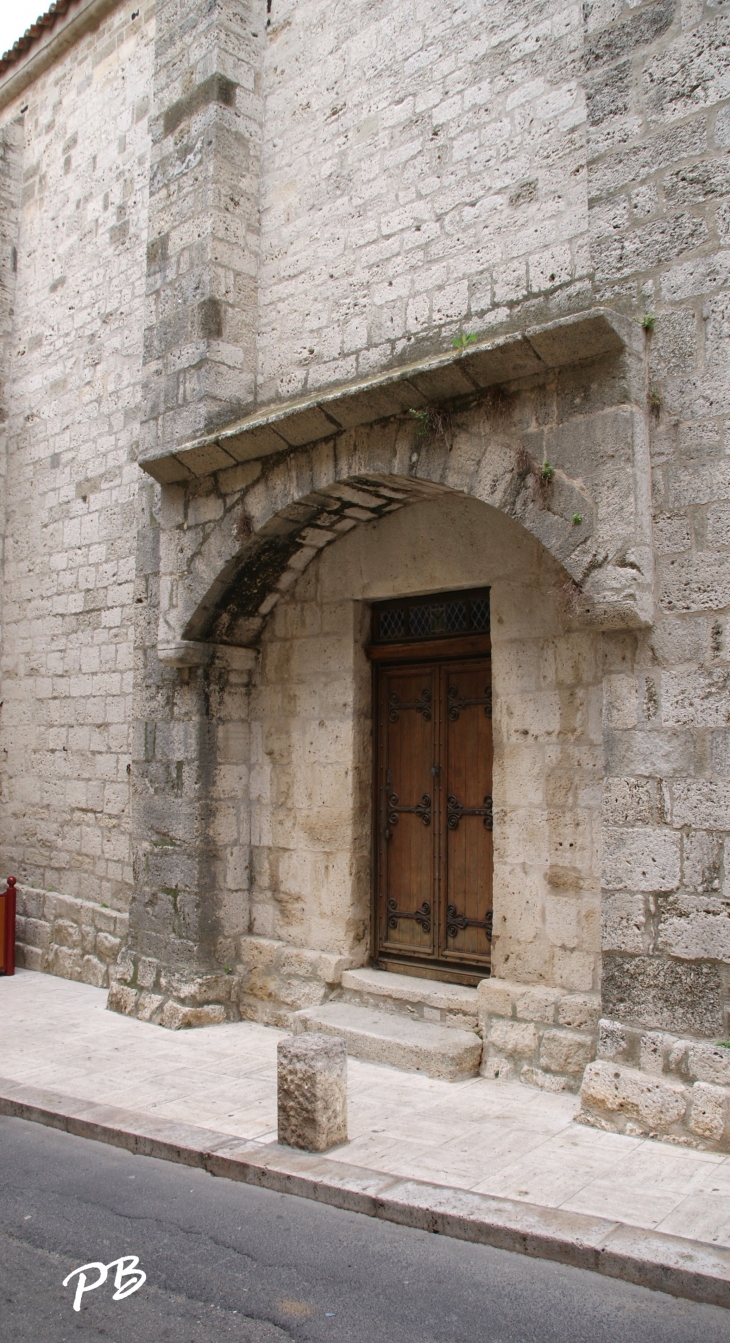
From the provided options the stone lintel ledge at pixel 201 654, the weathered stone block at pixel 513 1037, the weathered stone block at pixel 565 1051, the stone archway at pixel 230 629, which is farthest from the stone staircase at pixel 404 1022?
the stone lintel ledge at pixel 201 654

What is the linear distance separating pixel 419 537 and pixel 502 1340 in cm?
387

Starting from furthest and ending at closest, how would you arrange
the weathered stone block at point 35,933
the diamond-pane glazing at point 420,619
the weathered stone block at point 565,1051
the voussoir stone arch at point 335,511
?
the weathered stone block at point 35,933 < the diamond-pane glazing at point 420,619 < the weathered stone block at point 565,1051 < the voussoir stone arch at point 335,511

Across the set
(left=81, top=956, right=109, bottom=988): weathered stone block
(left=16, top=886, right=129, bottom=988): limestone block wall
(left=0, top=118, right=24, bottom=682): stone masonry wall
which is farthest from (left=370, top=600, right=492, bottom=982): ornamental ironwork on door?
(left=0, top=118, right=24, bottom=682): stone masonry wall

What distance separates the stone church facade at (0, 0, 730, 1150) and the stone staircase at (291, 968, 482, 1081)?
0.11 feet

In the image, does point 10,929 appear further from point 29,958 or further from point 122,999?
point 122,999

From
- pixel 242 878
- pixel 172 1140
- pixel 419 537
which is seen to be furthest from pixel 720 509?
pixel 242 878

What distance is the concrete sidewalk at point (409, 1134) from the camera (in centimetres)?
334

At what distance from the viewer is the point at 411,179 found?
215 inches

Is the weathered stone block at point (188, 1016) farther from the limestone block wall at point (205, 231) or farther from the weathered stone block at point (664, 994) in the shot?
the limestone block wall at point (205, 231)

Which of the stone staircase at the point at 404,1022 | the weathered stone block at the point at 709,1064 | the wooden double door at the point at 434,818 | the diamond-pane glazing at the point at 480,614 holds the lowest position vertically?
the stone staircase at the point at 404,1022

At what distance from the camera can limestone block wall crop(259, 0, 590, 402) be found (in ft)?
15.9

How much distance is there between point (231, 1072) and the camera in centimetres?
514

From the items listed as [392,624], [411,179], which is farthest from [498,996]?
[411,179]

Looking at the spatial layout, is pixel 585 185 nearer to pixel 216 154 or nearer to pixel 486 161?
pixel 486 161
